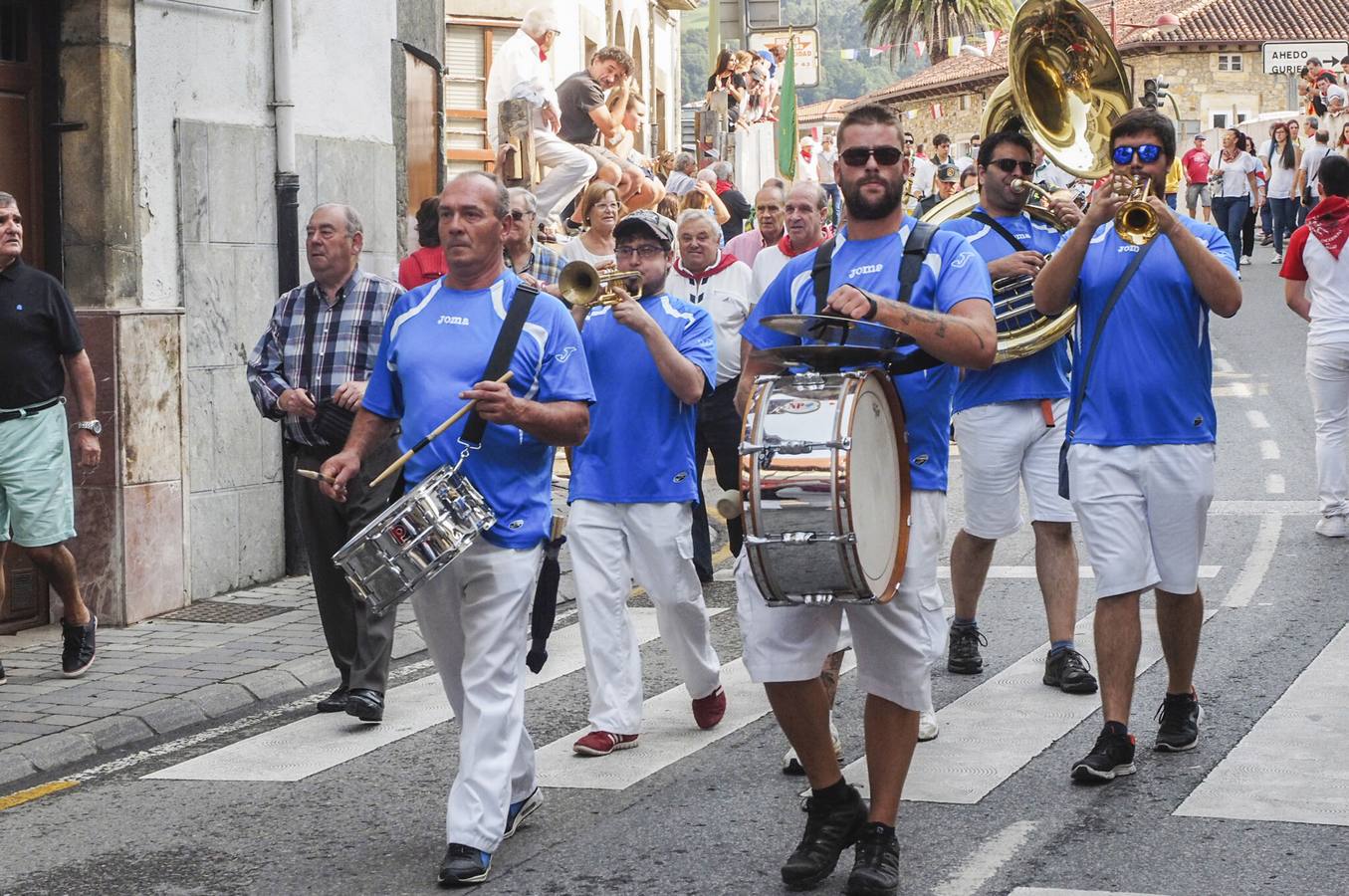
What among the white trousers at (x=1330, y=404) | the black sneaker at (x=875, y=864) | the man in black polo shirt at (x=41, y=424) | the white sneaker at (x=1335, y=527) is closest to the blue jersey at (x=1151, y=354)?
the black sneaker at (x=875, y=864)

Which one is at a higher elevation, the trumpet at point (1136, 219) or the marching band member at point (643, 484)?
the trumpet at point (1136, 219)

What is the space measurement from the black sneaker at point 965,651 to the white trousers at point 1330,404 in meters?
4.16

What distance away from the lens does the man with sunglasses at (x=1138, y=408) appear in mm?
6605

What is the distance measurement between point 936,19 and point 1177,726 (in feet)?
278

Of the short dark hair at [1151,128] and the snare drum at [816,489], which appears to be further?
the short dark hair at [1151,128]

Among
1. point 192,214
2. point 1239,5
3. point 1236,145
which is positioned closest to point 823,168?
point 1236,145

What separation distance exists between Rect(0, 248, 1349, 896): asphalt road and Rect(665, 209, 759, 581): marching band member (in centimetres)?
243

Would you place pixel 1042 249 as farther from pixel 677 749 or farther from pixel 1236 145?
pixel 1236 145

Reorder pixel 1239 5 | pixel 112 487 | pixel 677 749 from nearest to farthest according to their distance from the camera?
1. pixel 677 749
2. pixel 112 487
3. pixel 1239 5

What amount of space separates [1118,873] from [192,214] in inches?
265

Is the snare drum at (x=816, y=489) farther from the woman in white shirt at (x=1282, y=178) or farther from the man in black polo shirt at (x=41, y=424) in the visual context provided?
the woman in white shirt at (x=1282, y=178)

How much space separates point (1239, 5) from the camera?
271 feet

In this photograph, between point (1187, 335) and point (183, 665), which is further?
point (183, 665)

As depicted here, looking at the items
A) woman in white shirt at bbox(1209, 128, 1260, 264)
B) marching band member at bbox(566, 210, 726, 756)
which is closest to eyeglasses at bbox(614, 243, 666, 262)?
marching band member at bbox(566, 210, 726, 756)
